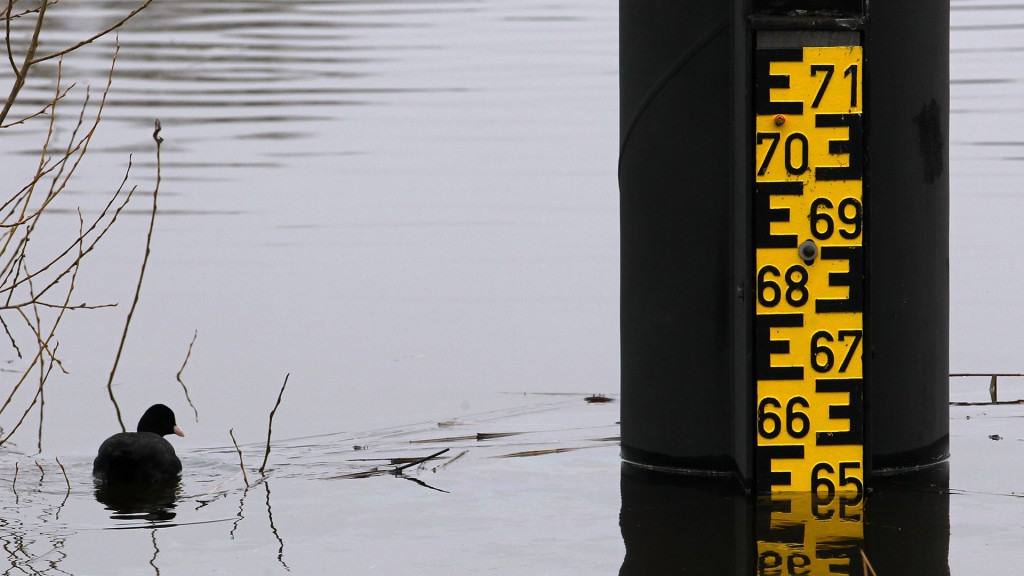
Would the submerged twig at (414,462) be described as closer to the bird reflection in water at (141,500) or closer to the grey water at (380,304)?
the grey water at (380,304)

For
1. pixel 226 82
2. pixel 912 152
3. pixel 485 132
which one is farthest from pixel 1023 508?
pixel 226 82

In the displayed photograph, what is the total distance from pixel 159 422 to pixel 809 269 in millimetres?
2762

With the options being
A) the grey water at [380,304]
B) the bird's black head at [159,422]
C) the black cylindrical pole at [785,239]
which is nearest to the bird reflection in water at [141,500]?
the grey water at [380,304]

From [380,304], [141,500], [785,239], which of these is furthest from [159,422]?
[380,304]

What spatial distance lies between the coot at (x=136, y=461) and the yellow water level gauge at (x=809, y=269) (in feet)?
6.93

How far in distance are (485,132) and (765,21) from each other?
9.68 meters

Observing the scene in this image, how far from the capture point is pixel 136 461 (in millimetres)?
5742

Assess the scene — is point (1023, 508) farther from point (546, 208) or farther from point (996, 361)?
point (546, 208)

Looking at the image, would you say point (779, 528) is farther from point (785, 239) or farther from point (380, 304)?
point (380, 304)

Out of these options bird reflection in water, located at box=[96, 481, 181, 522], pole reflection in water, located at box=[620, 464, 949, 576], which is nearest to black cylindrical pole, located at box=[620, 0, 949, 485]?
pole reflection in water, located at box=[620, 464, 949, 576]

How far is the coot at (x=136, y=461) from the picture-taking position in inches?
226

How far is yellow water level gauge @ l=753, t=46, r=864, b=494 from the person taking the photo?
524cm

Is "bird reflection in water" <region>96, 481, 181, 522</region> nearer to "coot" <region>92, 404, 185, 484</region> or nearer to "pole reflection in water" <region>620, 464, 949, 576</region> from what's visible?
"coot" <region>92, 404, 185, 484</region>

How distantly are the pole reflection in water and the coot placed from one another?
1.64 meters
